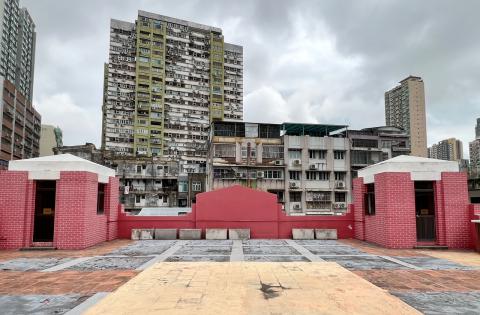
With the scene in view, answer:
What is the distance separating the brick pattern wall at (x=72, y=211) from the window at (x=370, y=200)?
14464 mm

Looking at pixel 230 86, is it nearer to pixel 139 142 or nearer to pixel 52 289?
pixel 139 142

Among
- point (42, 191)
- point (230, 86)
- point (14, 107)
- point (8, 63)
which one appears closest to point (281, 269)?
point (42, 191)

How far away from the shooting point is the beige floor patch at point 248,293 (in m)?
7.21

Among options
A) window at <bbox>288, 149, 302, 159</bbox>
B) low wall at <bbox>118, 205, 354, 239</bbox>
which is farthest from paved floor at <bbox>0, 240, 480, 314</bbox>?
window at <bbox>288, 149, 302, 159</bbox>

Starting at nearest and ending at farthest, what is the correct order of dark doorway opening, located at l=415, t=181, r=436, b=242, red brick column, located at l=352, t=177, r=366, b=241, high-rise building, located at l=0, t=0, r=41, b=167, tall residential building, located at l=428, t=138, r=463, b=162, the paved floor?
the paved floor, dark doorway opening, located at l=415, t=181, r=436, b=242, red brick column, located at l=352, t=177, r=366, b=241, high-rise building, located at l=0, t=0, r=41, b=167, tall residential building, located at l=428, t=138, r=463, b=162

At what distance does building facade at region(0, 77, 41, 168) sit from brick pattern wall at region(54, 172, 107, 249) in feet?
178

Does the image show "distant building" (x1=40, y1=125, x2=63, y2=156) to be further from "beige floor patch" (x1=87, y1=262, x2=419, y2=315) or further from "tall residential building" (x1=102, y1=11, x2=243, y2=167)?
"beige floor patch" (x1=87, y1=262, x2=419, y2=315)

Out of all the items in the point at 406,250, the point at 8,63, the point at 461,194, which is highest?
the point at 8,63

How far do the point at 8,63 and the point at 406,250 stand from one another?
111 meters

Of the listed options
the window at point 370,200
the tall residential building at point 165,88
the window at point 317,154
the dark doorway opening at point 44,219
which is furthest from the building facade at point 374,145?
the dark doorway opening at point 44,219

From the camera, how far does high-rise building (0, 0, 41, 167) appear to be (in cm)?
6588

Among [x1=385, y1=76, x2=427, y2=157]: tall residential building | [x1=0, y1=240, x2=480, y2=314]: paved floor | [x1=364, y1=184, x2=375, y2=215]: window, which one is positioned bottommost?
[x1=0, y1=240, x2=480, y2=314]: paved floor

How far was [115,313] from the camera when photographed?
274 inches

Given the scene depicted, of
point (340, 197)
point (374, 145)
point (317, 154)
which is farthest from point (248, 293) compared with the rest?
point (374, 145)
